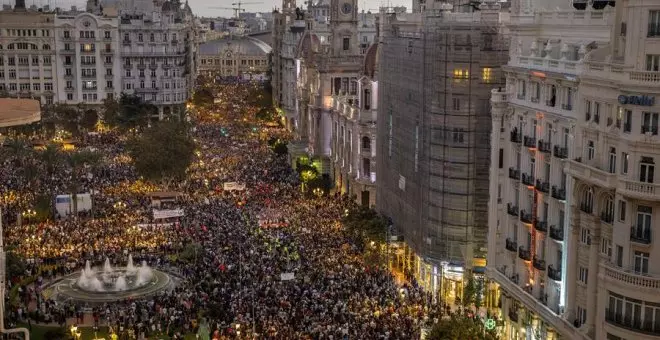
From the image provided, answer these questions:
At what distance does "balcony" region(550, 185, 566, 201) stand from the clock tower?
67178 mm

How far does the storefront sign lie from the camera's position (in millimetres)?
32469

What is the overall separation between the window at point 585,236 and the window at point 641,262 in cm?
317

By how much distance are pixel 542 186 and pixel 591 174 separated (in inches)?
237

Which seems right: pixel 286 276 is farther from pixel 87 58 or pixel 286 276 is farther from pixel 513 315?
pixel 87 58

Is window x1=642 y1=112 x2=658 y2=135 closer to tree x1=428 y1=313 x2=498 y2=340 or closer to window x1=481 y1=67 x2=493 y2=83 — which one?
tree x1=428 y1=313 x2=498 y2=340

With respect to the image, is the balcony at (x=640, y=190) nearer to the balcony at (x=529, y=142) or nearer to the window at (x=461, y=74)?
the balcony at (x=529, y=142)

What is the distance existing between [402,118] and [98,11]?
11337 cm

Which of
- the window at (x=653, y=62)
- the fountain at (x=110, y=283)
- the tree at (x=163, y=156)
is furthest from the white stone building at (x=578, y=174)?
the tree at (x=163, y=156)

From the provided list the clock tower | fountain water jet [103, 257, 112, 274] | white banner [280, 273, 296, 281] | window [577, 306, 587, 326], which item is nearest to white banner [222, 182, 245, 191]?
fountain water jet [103, 257, 112, 274]

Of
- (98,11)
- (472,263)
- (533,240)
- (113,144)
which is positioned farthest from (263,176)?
(98,11)

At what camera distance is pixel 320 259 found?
58.6 metres

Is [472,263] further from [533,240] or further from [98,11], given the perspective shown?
[98,11]

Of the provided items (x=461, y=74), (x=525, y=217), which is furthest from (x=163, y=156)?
(x=525, y=217)

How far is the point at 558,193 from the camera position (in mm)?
39625
